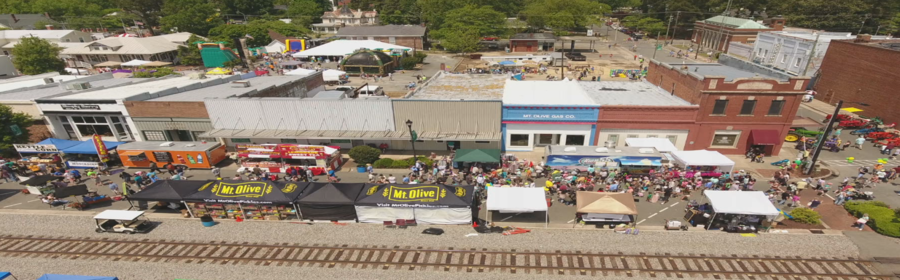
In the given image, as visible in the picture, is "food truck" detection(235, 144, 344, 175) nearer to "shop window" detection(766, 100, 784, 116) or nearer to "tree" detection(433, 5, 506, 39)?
"shop window" detection(766, 100, 784, 116)

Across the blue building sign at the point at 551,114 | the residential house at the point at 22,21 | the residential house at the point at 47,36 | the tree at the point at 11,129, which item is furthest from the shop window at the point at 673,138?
the residential house at the point at 22,21

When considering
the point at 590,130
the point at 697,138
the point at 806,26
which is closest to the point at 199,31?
the point at 590,130

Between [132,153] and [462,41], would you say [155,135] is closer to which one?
[132,153]

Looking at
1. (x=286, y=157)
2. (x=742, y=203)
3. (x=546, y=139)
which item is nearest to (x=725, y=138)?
(x=742, y=203)

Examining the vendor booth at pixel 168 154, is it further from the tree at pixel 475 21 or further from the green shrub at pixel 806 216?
the tree at pixel 475 21

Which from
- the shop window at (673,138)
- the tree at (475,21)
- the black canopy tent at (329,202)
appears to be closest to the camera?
the black canopy tent at (329,202)

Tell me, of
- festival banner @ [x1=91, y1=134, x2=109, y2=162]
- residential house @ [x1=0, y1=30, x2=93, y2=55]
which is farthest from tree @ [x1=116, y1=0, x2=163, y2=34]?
festival banner @ [x1=91, y1=134, x2=109, y2=162]
